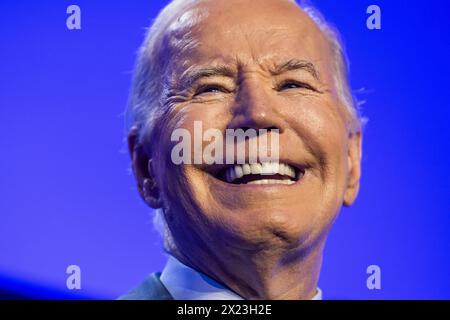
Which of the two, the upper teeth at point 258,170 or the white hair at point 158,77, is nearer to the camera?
the upper teeth at point 258,170

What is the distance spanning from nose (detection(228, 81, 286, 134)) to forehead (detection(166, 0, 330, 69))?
59 mm

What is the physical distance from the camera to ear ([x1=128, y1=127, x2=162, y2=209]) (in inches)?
49.8

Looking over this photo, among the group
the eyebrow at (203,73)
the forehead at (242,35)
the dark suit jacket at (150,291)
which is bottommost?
the dark suit jacket at (150,291)

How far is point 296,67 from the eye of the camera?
1.22 meters

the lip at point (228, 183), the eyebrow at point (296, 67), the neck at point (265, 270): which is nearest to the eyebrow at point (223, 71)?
the eyebrow at point (296, 67)

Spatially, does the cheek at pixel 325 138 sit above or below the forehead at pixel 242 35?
below

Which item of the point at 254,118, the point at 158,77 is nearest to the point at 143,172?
the point at 158,77

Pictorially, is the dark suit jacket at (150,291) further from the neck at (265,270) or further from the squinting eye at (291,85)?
the squinting eye at (291,85)

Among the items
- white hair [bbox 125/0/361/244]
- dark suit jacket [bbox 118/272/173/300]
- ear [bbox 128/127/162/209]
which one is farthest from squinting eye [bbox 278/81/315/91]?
dark suit jacket [bbox 118/272/173/300]

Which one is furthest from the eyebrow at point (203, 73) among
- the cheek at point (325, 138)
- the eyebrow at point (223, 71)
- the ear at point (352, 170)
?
the ear at point (352, 170)

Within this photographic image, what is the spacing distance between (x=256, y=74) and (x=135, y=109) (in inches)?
11.9

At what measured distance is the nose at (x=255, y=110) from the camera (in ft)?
3.67

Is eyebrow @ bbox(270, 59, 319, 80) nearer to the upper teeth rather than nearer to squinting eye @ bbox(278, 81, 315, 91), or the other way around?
squinting eye @ bbox(278, 81, 315, 91)
